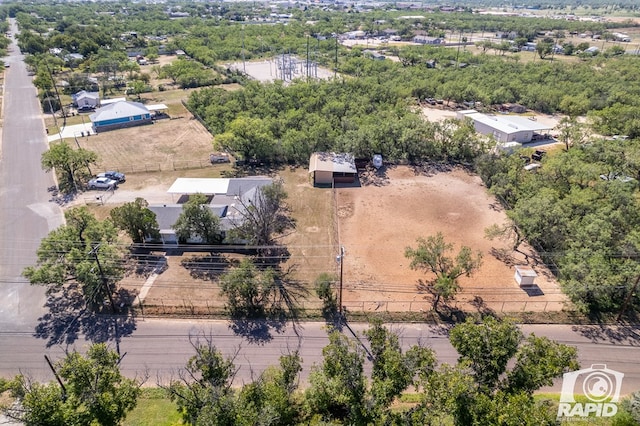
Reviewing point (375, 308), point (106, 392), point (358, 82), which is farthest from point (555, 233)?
point (358, 82)

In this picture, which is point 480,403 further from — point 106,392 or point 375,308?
point 106,392

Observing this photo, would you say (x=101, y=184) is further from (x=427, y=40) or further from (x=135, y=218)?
(x=427, y=40)

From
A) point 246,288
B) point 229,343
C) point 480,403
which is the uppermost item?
point 480,403

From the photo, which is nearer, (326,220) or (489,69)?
(326,220)

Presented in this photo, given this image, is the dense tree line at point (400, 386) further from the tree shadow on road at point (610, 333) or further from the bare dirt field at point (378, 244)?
the tree shadow on road at point (610, 333)

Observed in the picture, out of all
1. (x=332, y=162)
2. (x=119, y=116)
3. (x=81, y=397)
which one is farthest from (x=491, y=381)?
(x=119, y=116)

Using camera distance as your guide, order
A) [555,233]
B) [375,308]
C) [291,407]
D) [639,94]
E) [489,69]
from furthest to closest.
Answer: [489,69]
[639,94]
[555,233]
[375,308]
[291,407]

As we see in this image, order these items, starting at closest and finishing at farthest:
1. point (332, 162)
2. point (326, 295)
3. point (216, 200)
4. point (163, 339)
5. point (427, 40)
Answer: point (163, 339) < point (326, 295) < point (216, 200) < point (332, 162) < point (427, 40)

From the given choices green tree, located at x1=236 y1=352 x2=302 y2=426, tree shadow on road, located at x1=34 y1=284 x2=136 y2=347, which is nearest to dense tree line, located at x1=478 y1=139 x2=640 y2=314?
green tree, located at x1=236 y1=352 x2=302 y2=426
